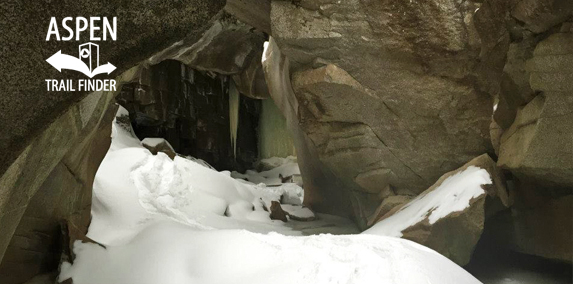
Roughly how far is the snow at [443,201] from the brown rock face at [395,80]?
70 centimetres

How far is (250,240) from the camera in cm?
330

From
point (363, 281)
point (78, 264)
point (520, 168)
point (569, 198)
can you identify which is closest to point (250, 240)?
point (363, 281)

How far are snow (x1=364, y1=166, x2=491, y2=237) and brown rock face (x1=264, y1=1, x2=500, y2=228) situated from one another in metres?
0.70

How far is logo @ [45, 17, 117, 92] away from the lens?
1.51m

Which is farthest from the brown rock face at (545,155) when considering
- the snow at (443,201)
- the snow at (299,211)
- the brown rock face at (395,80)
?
the snow at (299,211)

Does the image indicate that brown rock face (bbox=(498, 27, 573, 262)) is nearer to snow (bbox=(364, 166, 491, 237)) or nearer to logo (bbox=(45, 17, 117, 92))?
snow (bbox=(364, 166, 491, 237))

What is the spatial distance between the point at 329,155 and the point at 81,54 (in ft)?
17.1

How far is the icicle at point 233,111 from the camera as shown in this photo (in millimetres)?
14031

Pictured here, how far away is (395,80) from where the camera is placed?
559 centimetres

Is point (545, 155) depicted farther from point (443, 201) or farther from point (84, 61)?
point (84, 61)

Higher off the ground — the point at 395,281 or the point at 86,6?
the point at 86,6

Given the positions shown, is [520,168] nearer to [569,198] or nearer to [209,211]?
[569,198]

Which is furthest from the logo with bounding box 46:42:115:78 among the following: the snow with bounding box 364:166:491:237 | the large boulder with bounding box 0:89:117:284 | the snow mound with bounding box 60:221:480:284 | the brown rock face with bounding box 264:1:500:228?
the brown rock face with bounding box 264:1:500:228

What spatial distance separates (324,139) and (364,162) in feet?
1.99
